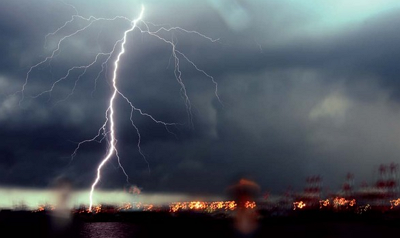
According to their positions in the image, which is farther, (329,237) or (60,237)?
(60,237)

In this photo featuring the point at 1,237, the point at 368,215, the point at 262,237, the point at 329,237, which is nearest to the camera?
the point at 329,237

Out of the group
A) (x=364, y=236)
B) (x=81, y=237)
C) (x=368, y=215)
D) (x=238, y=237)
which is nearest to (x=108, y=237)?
(x=81, y=237)

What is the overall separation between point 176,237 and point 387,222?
3520 inches

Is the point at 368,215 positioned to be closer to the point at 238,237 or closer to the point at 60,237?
the point at 238,237

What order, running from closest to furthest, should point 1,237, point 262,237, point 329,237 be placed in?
point 329,237
point 1,237
point 262,237

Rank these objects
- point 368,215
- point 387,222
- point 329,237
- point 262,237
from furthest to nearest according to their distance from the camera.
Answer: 1. point 368,215
2. point 387,222
3. point 262,237
4. point 329,237

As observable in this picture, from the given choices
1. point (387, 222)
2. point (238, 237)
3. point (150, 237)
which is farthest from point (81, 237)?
point (387, 222)

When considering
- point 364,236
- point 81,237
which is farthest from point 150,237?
point 364,236

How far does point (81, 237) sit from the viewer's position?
379ft

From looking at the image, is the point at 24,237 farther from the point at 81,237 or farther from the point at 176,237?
the point at 176,237

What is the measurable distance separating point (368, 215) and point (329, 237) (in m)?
108

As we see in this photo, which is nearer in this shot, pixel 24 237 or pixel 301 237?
pixel 301 237

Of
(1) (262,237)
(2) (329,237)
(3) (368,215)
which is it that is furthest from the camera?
(3) (368,215)

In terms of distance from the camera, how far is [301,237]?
103750 mm
